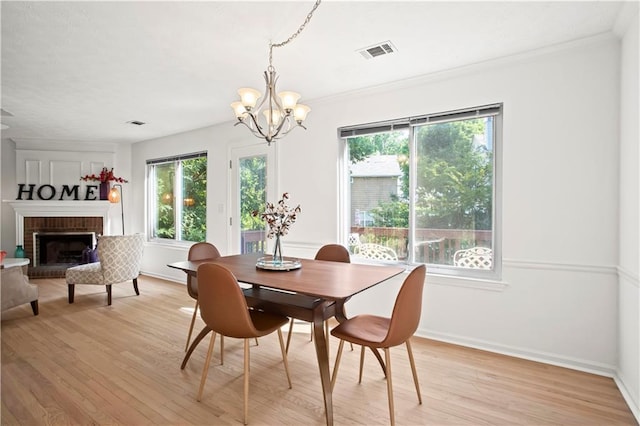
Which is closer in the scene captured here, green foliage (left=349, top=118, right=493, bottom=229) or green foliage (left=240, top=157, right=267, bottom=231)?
green foliage (left=349, top=118, right=493, bottom=229)

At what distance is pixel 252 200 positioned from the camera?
4730 mm

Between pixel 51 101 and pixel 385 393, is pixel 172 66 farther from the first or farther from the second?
pixel 385 393

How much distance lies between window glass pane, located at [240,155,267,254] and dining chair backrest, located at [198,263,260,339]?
8.44 ft

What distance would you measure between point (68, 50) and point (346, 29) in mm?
2188

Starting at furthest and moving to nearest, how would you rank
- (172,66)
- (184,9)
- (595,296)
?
(172,66) → (595,296) → (184,9)

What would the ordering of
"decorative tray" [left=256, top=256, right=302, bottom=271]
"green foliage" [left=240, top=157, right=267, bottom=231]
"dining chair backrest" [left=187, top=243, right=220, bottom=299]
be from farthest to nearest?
1. "green foliage" [left=240, top=157, right=267, bottom=231]
2. "dining chair backrest" [left=187, top=243, right=220, bottom=299]
3. "decorative tray" [left=256, top=256, right=302, bottom=271]

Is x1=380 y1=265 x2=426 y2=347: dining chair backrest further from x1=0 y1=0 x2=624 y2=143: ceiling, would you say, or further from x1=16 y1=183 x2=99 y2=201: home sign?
x1=16 y1=183 x2=99 y2=201: home sign

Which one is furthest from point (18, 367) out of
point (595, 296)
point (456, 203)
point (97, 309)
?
point (595, 296)

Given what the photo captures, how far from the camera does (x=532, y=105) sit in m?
2.79

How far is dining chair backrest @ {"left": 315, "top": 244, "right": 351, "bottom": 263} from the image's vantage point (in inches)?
122

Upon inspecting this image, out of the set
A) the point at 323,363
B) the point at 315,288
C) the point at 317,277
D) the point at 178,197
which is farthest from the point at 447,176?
the point at 178,197

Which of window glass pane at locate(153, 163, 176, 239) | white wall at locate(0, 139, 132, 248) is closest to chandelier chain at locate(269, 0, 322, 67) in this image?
window glass pane at locate(153, 163, 176, 239)

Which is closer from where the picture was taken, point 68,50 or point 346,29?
point 346,29

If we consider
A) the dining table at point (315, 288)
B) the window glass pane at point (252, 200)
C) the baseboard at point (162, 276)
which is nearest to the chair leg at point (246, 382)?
the dining table at point (315, 288)
